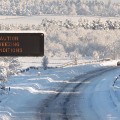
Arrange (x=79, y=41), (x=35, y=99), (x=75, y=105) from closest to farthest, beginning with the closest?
(x=75, y=105) < (x=35, y=99) < (x=79, y=41)

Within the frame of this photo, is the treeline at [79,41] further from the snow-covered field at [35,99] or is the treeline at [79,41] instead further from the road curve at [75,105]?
the road curve at [75,105]

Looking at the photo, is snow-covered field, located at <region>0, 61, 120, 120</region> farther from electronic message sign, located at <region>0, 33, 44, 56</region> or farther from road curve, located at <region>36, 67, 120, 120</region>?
electronic message sign, located at <region>0, 33, 44, 56</region>

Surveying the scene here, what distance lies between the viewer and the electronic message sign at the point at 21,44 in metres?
15.3

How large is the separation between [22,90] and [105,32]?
15911cm

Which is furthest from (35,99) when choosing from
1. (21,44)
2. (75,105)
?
(21,44)

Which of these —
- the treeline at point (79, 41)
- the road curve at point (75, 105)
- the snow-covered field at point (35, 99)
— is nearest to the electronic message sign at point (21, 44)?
the snow-covered field at point (35, 99)

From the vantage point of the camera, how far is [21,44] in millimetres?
15445

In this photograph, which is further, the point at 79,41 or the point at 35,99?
the point at 79,41

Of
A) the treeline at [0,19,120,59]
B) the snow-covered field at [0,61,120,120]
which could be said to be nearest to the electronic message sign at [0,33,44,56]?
the snow-covered field at [0,61,120,120]

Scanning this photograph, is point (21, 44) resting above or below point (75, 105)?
above

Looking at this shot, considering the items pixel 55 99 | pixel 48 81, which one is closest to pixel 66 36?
pixel 48 81

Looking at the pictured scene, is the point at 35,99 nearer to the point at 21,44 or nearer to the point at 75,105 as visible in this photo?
the point at 75,105

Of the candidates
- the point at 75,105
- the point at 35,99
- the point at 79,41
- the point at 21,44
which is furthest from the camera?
the point at 79,41

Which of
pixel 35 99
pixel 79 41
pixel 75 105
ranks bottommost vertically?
pixel 79 41
